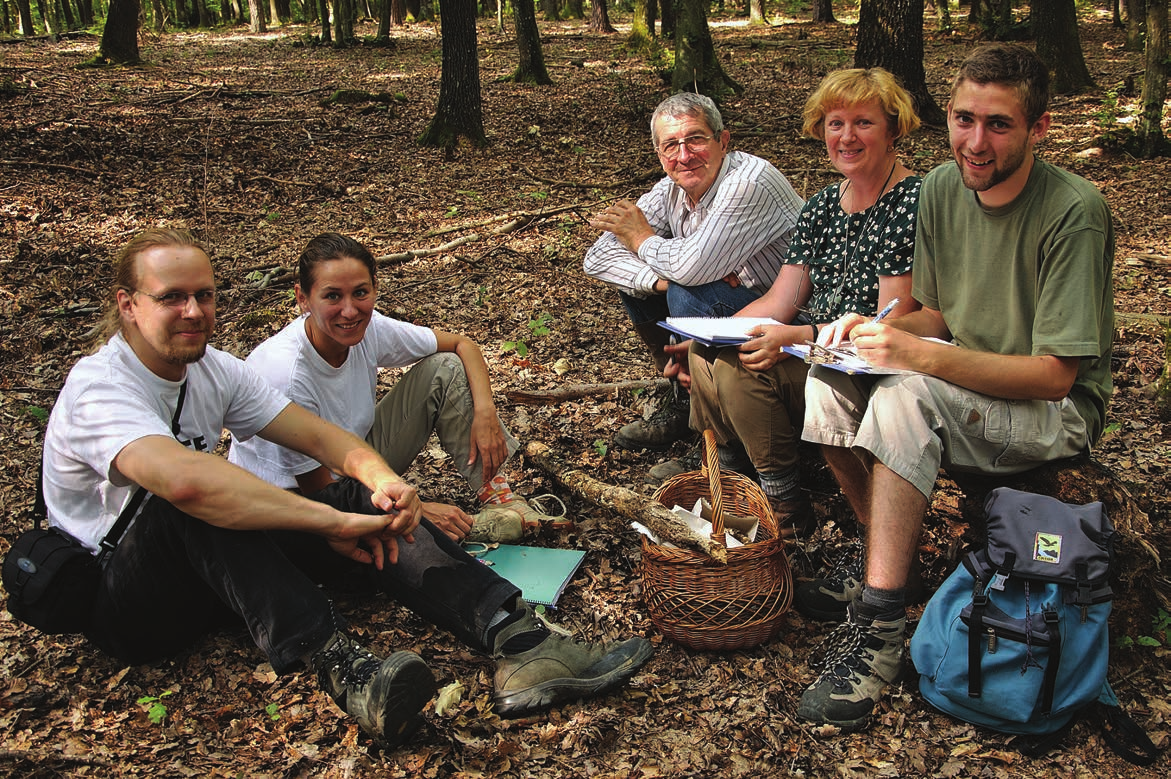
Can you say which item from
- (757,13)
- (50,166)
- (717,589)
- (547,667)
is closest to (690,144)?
(717,589)

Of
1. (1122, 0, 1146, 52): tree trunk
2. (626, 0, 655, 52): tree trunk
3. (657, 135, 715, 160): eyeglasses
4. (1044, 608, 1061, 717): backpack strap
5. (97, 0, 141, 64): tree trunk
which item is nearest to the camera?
(1044, 608, 1061, 717): backpack strap

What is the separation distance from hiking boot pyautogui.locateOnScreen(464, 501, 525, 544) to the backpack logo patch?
80.5 inches

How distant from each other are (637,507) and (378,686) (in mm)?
1126

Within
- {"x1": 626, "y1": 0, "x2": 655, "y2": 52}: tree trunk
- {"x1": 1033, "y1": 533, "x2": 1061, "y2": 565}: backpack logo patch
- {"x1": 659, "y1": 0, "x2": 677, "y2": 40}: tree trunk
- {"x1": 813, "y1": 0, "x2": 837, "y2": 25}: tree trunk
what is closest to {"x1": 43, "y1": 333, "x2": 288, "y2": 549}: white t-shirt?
{"x1": 1033, "y1": 533, "x2": 1061, "y2": 565}: backpack logo patch

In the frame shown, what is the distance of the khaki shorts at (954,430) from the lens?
2723 mm

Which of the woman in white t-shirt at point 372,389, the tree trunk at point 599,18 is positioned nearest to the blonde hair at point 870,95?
the woman in white t-shirt at point 372,389

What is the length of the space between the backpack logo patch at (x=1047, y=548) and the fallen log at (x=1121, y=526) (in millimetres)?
378

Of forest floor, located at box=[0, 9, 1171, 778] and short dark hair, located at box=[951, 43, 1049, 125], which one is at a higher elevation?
short dark hair, located at box=[951, 43, 1049, 125]

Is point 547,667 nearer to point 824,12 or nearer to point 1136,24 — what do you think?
point 1136,24

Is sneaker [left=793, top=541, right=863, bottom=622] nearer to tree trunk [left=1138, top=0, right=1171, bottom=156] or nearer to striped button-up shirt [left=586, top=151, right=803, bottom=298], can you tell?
striped button-up shirt [left=586, top=151, right=803, bottom=298]

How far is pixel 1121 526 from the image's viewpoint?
280 centimetres

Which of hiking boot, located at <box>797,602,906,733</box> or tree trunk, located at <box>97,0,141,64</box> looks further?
tree trunk, located at <box>97,0,141,64</box>

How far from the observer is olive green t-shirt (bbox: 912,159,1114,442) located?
2643 millimetres

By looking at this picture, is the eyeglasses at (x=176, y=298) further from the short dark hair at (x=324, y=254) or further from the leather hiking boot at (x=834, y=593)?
the leather hiking boot at (x=834, y=593)
